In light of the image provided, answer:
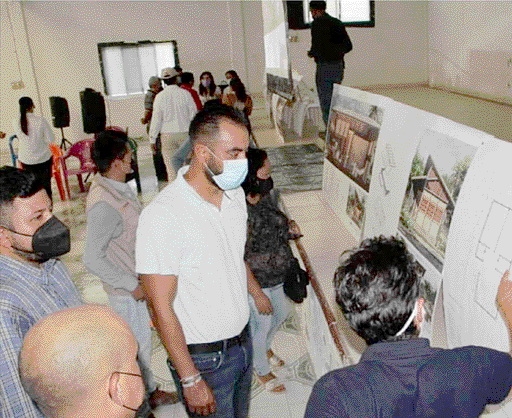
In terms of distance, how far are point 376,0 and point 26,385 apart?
13.6 meters

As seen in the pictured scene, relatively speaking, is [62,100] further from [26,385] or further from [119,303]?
[26,385]

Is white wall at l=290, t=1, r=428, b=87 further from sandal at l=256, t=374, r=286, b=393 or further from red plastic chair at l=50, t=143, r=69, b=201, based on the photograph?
sandal at l=256, t=374, r=286, b=393

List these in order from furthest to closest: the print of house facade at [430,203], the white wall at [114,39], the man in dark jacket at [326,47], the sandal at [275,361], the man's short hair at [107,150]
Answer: the white wall at [114,39]
the man in dark jacket at [326,47]
the sandal at [275,361]
the man's short hair at [107,150]
the print of house facade at [430,203]

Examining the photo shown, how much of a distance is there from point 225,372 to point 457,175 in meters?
1.02

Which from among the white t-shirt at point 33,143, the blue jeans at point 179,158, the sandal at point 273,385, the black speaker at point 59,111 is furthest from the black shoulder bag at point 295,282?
the black speaker at point 59,111

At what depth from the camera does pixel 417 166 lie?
1.83m

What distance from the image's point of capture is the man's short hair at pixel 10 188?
1600mm

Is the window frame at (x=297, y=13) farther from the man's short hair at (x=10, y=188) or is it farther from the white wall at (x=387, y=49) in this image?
the man's short hair at (x=10, y=188)

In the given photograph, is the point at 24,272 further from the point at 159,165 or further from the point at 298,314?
the point at 159,165

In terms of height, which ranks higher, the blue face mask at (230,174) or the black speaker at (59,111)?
the blue face mask at (230,174)

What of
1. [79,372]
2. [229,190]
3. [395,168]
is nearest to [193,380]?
[229,190]

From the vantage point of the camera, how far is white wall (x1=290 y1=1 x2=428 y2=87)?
1295cm

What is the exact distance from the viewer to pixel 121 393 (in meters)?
1.00

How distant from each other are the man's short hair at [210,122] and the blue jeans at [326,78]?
3.97 metres
